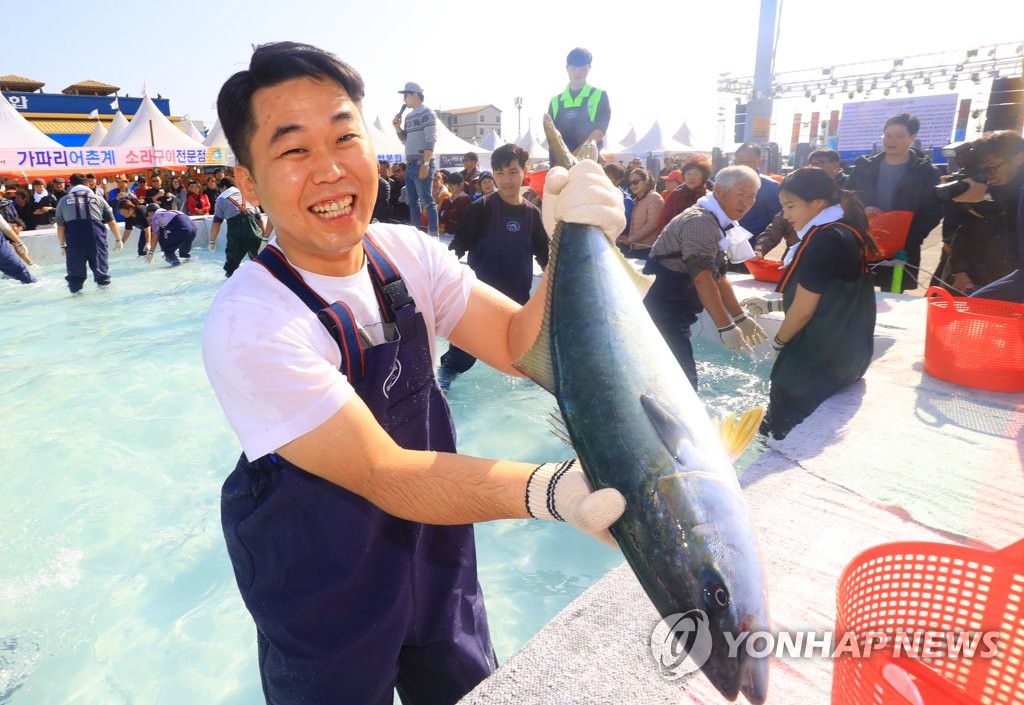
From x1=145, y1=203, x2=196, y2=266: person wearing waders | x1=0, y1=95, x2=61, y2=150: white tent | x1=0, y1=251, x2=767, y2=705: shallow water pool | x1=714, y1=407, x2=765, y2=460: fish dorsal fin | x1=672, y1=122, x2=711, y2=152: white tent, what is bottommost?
x1=0, y1=251, x2=767, y2=705: shallow water pool

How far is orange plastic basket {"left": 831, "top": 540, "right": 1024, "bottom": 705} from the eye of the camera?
45.8 inches

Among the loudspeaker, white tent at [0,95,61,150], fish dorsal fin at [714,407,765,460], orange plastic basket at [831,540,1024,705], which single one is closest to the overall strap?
fish dorsal fin at [714,407,765,460]

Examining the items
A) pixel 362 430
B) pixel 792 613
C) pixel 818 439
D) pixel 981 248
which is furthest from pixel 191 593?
pixel 981 248

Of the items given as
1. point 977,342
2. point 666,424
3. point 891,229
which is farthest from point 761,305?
point 666,424

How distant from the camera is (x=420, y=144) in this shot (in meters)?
9.47

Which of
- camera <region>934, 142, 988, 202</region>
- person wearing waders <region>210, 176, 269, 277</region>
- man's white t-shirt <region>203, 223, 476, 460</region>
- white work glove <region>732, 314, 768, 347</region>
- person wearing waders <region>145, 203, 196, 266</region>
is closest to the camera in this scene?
man's white t-shirt <region>203, 223, 476, 460</region>

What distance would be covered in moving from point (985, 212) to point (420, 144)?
7368mm

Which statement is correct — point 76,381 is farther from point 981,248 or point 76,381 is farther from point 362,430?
point 981,248

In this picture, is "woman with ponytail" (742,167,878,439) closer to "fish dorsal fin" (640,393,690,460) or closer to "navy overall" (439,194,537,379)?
"navy overall" (439,194,537,379)

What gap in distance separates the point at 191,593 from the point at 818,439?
387cm

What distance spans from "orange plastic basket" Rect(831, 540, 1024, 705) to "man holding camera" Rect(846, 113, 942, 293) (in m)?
5.96

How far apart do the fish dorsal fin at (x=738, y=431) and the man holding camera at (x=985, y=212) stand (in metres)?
4.30

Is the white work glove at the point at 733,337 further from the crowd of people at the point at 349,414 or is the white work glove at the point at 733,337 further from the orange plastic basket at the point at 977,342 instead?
the crowd of people at the point at 349,414

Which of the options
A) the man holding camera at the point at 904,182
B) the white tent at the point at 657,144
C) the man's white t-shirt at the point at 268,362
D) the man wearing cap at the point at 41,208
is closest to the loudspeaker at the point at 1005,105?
the man holding camera at the point at 904,182
